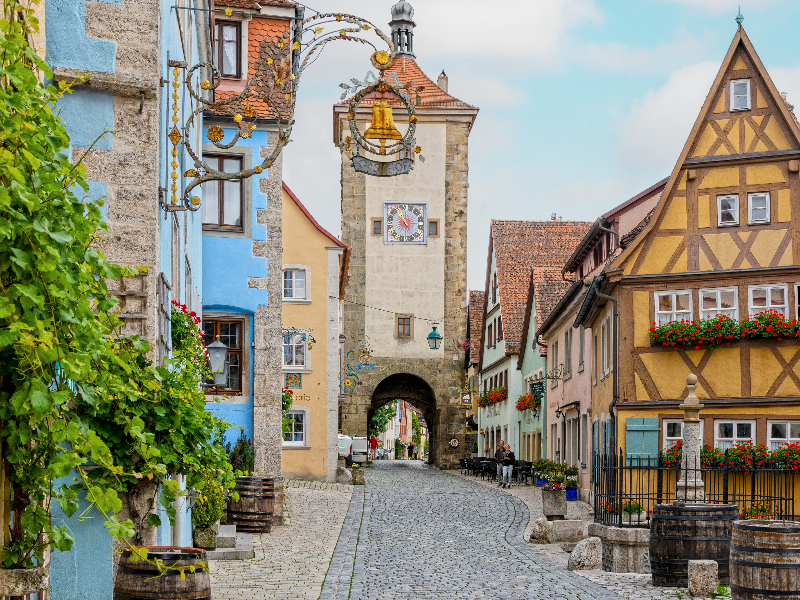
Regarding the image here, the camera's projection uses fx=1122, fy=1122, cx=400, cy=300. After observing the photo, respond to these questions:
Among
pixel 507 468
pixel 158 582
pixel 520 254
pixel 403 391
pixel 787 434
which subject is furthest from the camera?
pixel 403 391

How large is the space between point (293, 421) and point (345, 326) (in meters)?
14.6

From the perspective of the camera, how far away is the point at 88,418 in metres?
6.19

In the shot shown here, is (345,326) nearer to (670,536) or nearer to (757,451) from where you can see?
(757,451)

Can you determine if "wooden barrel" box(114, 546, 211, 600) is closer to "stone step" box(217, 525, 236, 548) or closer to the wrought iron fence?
"stone step" box(217, 525, 236, 548)

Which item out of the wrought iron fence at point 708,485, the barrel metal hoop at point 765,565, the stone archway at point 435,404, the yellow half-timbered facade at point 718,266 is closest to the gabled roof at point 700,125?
the yellow half-timbered facade at point 718,266

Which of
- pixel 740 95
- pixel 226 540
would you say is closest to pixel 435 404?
pixel 740 95

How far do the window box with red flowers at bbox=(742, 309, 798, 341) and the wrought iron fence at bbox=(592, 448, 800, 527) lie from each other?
198 centimetres

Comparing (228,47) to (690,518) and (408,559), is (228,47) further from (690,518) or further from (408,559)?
(690,518)

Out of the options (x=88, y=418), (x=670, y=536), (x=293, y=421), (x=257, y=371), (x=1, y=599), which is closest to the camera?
(x=1, y=599)

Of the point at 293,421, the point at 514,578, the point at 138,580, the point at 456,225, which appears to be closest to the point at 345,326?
the point at 456,225

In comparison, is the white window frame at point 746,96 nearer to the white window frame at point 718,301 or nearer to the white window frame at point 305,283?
the white window frame at point 718,301

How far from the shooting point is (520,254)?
41781 mm

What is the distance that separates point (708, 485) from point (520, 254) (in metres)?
23.0

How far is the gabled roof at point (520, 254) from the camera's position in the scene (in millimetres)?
39906
